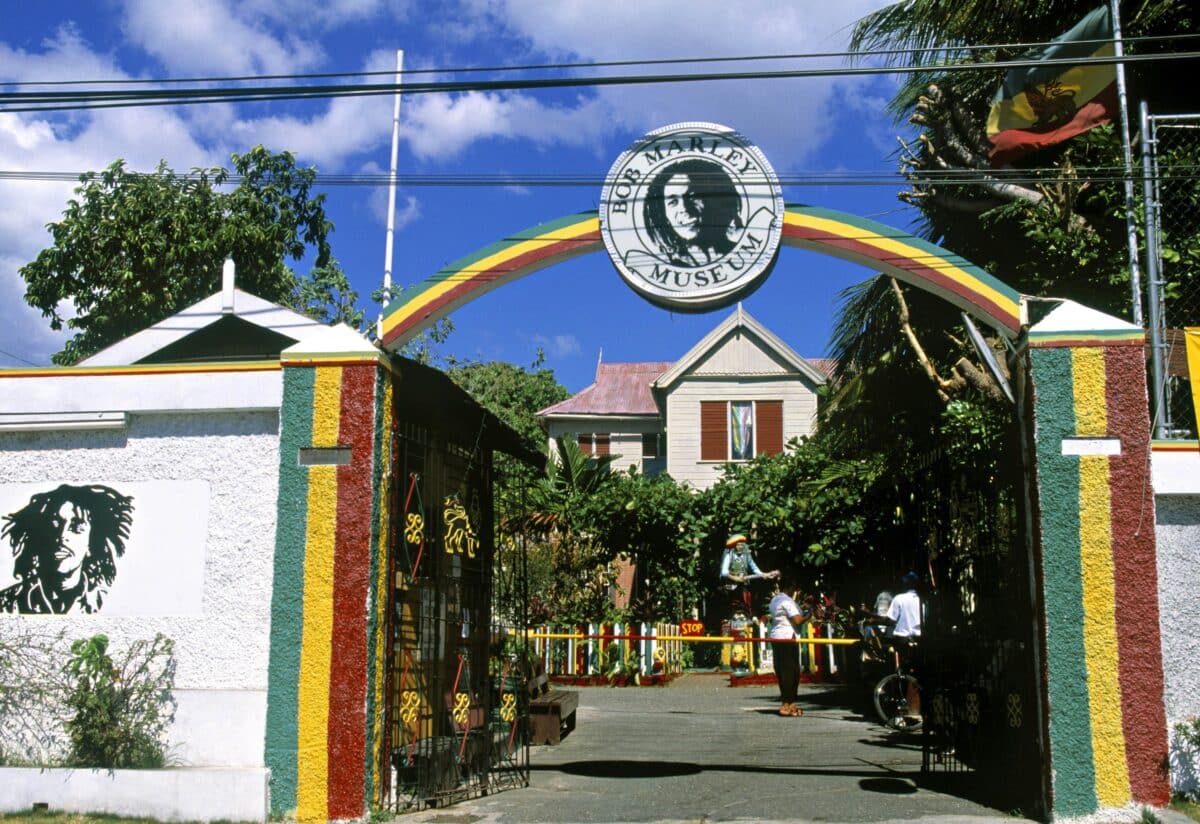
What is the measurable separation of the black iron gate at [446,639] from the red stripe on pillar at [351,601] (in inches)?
13.7

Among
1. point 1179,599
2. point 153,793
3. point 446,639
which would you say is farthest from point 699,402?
point 153,793

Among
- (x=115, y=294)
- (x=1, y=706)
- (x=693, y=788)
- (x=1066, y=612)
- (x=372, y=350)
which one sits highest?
(x=115, y=294)

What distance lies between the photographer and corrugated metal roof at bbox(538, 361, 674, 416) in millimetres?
38000

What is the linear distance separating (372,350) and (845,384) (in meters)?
9.29

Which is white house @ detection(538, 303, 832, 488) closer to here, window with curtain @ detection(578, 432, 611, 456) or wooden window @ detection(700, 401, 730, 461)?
wooden window @ detection(700, 401, 730, 461)

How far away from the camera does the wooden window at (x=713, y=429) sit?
33781 millimetres

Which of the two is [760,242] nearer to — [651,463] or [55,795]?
[55,795]

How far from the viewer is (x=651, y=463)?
37.8 meters

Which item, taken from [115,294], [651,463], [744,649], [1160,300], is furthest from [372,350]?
[651,463]

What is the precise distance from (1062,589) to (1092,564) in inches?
10.0

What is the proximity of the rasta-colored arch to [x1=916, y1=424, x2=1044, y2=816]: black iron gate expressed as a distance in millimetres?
1179

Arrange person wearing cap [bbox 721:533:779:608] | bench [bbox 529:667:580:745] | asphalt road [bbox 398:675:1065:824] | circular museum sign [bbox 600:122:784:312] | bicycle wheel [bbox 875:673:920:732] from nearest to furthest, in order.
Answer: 1. asphalt road [bbox 398:675:1065:824]
2. circular museum sign [bbox 600:122:784:312]
3. bench [bbox 529:667:580:745]
4. bicycle wheel [bbox 875:673:920:732]
5. person wearing cap [bbox 721:533:779:608]

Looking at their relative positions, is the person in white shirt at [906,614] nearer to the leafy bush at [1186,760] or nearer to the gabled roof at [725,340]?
the leafy bush at [1186,760]

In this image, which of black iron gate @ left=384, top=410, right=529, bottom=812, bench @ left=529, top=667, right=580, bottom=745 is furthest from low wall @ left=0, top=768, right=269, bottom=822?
bench @ left=529, top=667, right=580, bottom=745
